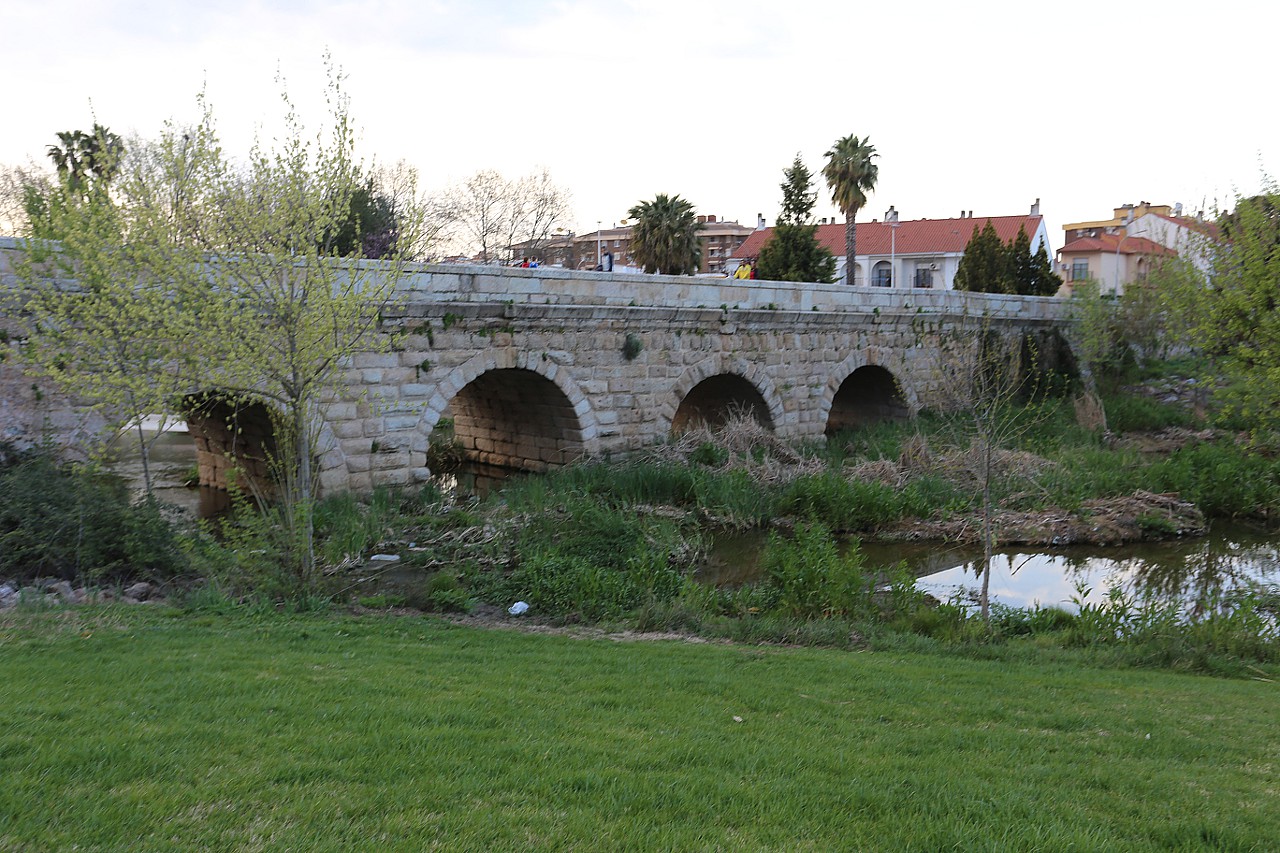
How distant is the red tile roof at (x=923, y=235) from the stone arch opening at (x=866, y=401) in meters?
28.8

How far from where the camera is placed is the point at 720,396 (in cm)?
2139

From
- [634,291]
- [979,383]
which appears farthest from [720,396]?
[979,383]

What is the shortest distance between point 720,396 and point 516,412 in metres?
5.13

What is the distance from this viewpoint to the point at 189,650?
6430 mm

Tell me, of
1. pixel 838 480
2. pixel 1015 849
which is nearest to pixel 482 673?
pixel 1015 849

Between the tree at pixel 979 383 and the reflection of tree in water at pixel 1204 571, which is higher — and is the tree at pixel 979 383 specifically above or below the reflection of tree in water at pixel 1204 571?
above

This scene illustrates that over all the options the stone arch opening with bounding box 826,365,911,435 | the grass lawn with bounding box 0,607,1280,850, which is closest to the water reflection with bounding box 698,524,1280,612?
the grass lawn with bounding box 0,607,1280,850

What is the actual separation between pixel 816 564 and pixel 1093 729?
478cm

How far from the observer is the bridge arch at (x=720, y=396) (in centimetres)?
1814

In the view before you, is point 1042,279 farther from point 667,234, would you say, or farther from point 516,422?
point 516,422

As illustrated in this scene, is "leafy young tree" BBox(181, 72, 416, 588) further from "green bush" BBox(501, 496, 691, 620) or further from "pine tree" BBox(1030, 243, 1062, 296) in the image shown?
"pine tree" BBox(1030, 243, 1062, 296)

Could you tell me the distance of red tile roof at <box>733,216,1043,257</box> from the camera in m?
54.3

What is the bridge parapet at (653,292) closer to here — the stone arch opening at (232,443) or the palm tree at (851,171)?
the stone arch opening at (232,443)

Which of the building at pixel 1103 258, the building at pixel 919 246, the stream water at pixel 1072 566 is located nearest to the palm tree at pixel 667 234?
the building at pixel 919 246
